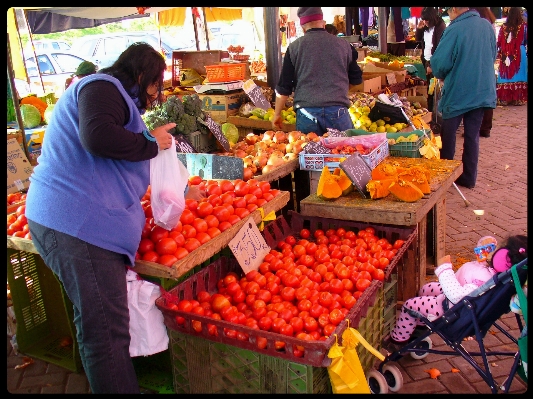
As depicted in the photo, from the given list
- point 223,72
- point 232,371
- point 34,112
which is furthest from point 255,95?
point 232,371

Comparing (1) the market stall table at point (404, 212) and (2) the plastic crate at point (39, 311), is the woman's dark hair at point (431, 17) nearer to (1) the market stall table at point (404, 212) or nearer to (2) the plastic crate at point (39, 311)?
(1) the market stall table at point (404, 212)

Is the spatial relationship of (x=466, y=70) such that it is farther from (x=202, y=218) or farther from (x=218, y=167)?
(x=202, y=218)

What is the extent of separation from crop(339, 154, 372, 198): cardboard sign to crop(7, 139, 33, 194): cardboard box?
8.70ft

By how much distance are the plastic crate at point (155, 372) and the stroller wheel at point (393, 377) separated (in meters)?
1.21

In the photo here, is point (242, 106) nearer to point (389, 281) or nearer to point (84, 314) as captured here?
point (389, 281)

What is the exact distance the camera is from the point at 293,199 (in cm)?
472

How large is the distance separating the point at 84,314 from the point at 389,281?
1.80m

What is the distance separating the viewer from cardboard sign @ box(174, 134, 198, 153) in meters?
4.09

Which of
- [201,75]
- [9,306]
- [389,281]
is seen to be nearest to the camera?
[389,281]

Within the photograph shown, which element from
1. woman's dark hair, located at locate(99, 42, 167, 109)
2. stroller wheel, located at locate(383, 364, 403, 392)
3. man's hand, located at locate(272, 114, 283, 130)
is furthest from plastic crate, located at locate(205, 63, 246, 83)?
stroller wheel, located at locate(383, 364, 403, 392)

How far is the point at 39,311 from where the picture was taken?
350 cm

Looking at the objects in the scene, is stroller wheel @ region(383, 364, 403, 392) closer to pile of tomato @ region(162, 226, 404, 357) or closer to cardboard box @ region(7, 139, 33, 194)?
pile of tomato @ region(162, 226, 404, 357)

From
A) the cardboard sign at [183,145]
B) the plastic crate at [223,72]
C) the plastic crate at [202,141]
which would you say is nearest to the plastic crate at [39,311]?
the cardboard sign at [183,145]
